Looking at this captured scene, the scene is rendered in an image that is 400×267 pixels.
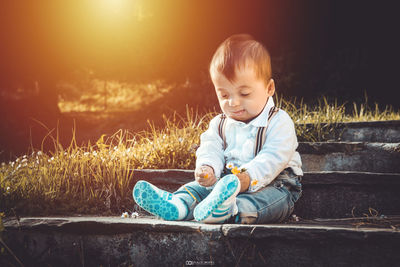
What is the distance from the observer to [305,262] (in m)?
1.66

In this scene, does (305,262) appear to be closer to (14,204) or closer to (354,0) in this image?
(14,204)

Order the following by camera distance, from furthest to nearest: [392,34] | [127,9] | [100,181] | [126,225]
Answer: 1. [127,9]
2. [392,34]
3. [100,181]
4. [126,225]

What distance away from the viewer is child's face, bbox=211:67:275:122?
2.17m

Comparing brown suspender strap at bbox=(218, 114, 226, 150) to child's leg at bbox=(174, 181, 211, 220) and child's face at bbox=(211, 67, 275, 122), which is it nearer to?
child's face at bbox=(211, 67, 275, 122)

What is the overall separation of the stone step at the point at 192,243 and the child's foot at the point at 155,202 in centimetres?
8

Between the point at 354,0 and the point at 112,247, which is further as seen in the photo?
the point at 354,0

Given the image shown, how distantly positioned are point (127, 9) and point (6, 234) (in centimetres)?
690

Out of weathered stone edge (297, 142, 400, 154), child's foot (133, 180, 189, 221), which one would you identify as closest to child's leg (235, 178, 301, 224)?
child's foot (133, 180, 189, 221)

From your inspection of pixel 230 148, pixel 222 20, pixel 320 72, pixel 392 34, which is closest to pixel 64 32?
pixel 222 20

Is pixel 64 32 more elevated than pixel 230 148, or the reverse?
pixel 64 32

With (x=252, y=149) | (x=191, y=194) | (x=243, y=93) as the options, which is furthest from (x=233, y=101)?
(x=191, y=194)

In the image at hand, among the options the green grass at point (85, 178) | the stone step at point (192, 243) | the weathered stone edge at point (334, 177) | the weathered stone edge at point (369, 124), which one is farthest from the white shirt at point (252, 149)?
the weathered stone edge at point (369, 124)

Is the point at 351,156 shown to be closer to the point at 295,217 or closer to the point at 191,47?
the point at 295,217

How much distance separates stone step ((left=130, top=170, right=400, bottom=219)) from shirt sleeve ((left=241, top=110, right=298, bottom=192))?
0.30m
